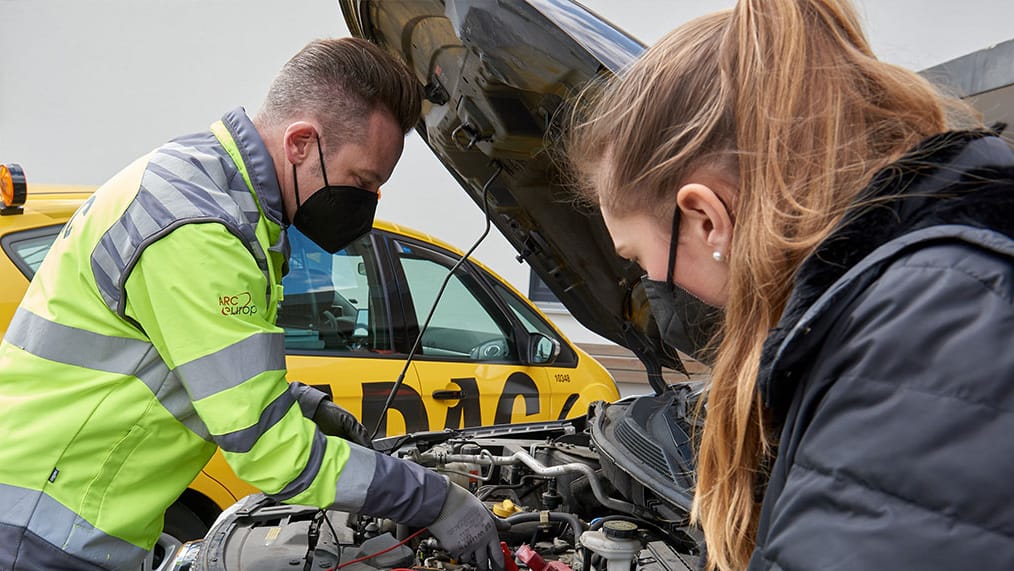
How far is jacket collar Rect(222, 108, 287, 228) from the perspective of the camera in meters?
1.83

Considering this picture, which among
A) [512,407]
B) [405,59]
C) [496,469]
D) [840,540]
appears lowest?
[512,407]

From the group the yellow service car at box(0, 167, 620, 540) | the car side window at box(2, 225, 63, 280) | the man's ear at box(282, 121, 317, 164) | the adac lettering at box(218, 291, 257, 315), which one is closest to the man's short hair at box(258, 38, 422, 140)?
the man's ear at box(282, 121, 317, 164)

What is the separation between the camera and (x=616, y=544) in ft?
5.74

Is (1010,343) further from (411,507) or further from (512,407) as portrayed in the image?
(512,407)

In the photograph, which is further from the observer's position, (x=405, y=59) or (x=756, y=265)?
(x=405, y=59)

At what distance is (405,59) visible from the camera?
2.45 meters

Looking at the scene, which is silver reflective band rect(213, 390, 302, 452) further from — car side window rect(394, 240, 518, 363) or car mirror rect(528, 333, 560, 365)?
car mirror rect(528, 333, 560, 365)

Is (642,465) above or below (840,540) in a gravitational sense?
below

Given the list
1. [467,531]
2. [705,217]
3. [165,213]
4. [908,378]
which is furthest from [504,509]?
[908,378]

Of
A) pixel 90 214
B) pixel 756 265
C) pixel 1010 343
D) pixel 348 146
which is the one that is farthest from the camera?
pixel 348 146

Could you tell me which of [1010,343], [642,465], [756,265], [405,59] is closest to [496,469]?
[642,465]

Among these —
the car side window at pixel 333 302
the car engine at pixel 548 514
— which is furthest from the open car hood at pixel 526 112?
the car side window at pixel 333 302

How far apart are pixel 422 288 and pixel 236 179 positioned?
226 cm

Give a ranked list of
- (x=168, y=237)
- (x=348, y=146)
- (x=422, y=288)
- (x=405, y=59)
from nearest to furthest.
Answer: (x=168, y=237) < (x=348, y=146) < (x=405, y=59) < (x=422, y=288)
